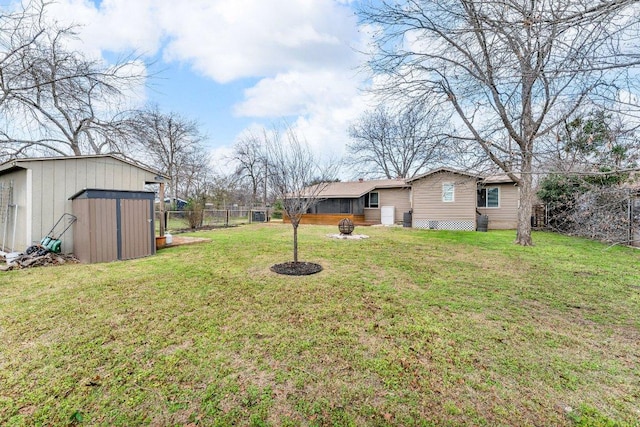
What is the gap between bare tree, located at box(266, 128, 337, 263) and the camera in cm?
596

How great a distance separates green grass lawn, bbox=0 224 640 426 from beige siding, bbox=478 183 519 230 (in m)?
9.74

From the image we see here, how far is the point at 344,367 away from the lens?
2.34 metres

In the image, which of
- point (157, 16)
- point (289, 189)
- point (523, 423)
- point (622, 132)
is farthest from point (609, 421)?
point (157, 16)

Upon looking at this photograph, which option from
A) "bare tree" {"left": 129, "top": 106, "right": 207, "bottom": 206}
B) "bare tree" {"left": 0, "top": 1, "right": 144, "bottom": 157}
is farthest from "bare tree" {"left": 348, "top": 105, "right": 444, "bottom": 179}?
"bare tree" {"left": 0, "top": 1, "right": 144, "bottom": 157}

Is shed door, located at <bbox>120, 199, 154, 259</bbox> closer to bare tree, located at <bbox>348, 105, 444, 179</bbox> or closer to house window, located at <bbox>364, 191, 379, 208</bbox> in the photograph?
house window, located at <bbox>364, 191, 379, 208</bbox>

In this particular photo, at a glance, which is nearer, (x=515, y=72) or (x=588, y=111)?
(x=515, y=72)

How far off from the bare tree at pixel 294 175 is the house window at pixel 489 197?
1131 centimetres

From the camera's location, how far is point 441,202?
1430 centimetres

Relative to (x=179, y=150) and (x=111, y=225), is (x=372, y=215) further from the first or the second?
(x=179, y=150)

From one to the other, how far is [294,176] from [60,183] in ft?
17.8

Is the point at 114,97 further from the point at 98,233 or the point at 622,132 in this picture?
the point at 622,132

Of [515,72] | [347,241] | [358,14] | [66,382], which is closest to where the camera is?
[66,382]

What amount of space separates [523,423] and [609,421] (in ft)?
1.89

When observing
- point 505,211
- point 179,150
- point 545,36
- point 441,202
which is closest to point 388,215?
point 441,202
